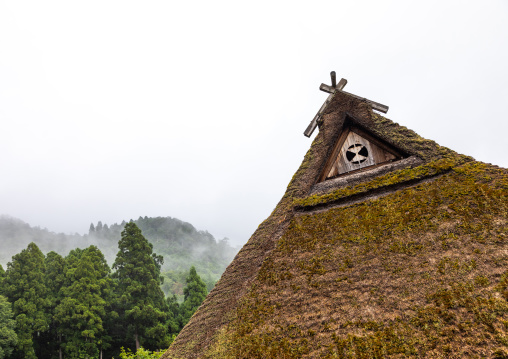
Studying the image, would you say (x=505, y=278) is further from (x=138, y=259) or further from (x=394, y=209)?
(x=138, y=259)

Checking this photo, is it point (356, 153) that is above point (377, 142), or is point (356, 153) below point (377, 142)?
below

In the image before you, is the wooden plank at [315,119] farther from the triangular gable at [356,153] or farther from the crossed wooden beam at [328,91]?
the triangular gable at [356,153]

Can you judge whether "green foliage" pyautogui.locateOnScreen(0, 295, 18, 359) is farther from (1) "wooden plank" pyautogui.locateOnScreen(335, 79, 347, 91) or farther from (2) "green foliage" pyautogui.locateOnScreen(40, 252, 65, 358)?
(1) "wooden plank" pyautogui.locateOnScreen(335, 79, 347, 91)

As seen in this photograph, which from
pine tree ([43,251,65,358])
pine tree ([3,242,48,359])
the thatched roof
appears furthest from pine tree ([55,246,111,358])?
the thatched roof

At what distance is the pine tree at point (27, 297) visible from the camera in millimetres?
18547

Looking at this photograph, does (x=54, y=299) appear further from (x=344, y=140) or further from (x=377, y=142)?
(x=377, y=142)

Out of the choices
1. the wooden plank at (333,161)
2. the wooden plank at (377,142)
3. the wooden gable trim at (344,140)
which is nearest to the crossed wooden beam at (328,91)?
the wooden gable trim at (344,140)

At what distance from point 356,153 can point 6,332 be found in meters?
22.5

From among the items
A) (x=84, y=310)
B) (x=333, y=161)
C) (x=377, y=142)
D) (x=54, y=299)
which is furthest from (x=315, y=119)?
(x=54, y=299)

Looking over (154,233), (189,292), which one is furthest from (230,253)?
(189,292)

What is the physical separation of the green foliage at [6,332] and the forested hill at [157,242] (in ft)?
253

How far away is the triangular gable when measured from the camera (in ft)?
18.9

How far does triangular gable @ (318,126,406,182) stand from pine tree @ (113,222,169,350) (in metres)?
21.0

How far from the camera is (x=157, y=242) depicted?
116 meters
